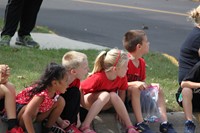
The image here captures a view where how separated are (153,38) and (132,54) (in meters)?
5.83

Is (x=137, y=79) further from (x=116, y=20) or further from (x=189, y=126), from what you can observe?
(x=116, y=20)

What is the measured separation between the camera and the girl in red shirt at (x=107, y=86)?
524 centimetres

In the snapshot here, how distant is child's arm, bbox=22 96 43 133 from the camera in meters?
4.71

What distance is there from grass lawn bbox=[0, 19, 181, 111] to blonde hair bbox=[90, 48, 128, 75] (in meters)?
0.88

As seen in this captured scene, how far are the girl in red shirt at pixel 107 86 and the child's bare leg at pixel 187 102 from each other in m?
0.64

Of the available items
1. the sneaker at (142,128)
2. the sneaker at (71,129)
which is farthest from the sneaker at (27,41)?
the sneaker at (71,129)

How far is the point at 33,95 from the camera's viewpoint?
4.83m

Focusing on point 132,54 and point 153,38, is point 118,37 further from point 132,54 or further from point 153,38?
point 132,54

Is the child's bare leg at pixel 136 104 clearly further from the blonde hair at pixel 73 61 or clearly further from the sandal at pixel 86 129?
the blonde hair at pixel 73 61

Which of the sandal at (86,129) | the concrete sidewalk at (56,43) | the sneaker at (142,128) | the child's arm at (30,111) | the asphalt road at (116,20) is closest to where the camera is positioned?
the child's arm at (30,111)

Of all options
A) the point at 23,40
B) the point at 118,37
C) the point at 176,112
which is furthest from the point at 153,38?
the point at 176,112

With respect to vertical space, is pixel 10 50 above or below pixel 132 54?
below

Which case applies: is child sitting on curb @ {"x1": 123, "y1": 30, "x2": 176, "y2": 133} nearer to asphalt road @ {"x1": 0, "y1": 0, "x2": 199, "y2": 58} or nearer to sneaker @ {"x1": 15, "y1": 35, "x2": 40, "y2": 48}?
sneaker @ {"x1": 15, "y1": 35, "x2": 40, "y2": 48}

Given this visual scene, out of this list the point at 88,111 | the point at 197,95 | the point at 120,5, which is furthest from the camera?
the point at 120,5
